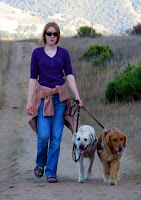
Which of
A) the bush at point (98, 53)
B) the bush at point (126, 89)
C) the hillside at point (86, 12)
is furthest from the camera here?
the hillside at point (86, 12)

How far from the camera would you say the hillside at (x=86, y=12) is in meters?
125

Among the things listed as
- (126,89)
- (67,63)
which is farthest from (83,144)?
(126,89)

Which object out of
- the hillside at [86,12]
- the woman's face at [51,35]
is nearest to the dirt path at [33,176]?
the woman's face at [51,35]

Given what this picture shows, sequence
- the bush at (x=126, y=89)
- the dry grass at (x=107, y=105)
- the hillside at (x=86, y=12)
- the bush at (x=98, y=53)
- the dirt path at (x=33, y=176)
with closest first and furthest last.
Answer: the dirt path at (x=33, y=176) < the dry grass at (x=107, y=105) < the bush at (x=126, y=89) < the bush at (x=98, y=53) < the hillside at (x=86, y=12)

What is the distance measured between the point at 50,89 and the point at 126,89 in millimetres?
7509

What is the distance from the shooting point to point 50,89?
22.3 feet

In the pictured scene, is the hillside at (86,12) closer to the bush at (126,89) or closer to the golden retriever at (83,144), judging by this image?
the bush at (126,89)

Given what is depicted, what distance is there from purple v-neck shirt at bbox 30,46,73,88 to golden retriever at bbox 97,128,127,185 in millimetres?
962

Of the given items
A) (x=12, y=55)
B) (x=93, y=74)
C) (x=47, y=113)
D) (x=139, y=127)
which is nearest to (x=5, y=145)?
(x=139, y=127)

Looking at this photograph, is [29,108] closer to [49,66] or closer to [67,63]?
[49,66]

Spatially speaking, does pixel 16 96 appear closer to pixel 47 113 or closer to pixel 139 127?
pixel 139 127

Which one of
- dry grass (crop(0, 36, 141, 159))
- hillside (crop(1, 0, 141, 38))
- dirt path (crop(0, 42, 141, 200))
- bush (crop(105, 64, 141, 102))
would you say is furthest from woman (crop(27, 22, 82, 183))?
hillside (crop(1, 0, 141, 38))

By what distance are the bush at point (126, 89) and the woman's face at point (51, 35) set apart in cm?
730

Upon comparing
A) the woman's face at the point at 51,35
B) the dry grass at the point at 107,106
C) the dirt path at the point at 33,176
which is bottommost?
the dirt path at the point at 33,176
